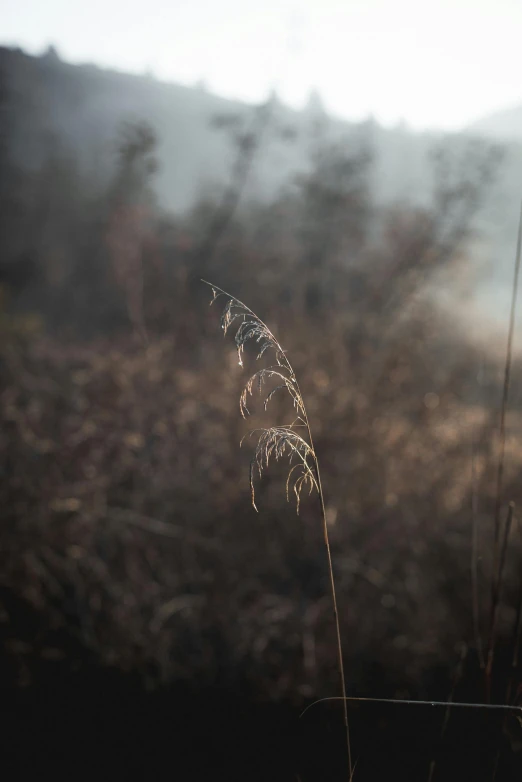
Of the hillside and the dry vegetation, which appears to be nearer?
the dry vegetation

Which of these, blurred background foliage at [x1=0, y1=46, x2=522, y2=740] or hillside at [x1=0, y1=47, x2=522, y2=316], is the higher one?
hillside at [x1=0, y1=47, x2=522, y2=316]

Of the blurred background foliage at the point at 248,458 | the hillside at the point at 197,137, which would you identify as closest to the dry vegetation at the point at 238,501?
the blurred background foliage at the point at 248,458

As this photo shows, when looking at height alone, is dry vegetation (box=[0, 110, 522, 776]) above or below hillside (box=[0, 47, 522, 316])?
below

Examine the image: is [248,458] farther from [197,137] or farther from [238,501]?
[197,137]

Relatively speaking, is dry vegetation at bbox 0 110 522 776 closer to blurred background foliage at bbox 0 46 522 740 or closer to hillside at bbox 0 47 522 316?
blurred background foliage at bbox 0 46 522 740

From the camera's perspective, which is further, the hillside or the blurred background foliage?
the hillside

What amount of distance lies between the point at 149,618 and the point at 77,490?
0.80 m

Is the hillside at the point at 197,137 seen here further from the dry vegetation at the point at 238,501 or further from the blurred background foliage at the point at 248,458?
the dry vegetation at the point at 238,501

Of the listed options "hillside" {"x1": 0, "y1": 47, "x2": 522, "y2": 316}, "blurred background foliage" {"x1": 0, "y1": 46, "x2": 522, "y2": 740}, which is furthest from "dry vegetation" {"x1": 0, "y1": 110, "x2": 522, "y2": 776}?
"hillside" {"x1": 0, "y1": 47, "x2": 522, "y2": 316}

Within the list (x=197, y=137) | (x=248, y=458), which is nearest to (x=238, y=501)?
(x=248, y=458)

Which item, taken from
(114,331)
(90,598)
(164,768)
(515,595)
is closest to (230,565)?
(90,598)

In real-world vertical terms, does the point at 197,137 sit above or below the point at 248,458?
above

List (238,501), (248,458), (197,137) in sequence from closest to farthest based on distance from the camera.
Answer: (238,501), (248,458), (197,137)

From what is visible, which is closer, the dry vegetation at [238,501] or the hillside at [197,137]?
the dry vegetation at [238,501]
